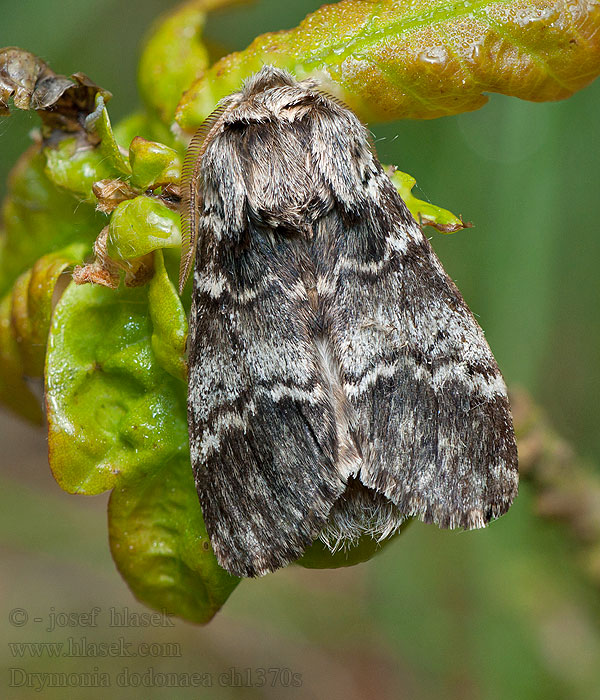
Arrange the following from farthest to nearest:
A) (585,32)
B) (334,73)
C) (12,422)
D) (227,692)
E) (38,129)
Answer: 1. (12,422)
2. (227,692)
3. (38,129)
4. (334,73)
5. (585,32)

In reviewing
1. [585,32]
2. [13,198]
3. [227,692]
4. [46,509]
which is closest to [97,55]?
[13,198]

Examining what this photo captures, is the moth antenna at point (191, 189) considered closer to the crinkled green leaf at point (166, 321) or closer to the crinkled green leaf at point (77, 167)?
the crinkled green leaf at point (166, 321)

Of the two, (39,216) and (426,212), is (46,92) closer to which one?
(39,216)

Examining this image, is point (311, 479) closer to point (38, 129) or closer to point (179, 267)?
point (179, 267)

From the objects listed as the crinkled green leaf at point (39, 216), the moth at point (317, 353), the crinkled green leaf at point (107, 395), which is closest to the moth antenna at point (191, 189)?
the moth at point (317, 353)

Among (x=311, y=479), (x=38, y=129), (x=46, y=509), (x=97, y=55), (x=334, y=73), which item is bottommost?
(x=46, y=509)

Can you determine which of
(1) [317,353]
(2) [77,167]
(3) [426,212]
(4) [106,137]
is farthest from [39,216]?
(3) [426,212]

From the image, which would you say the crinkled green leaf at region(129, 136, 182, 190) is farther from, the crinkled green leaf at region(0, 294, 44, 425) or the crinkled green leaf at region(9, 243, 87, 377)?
the crinkled green leaf at region(0, 294, 44, 425)
